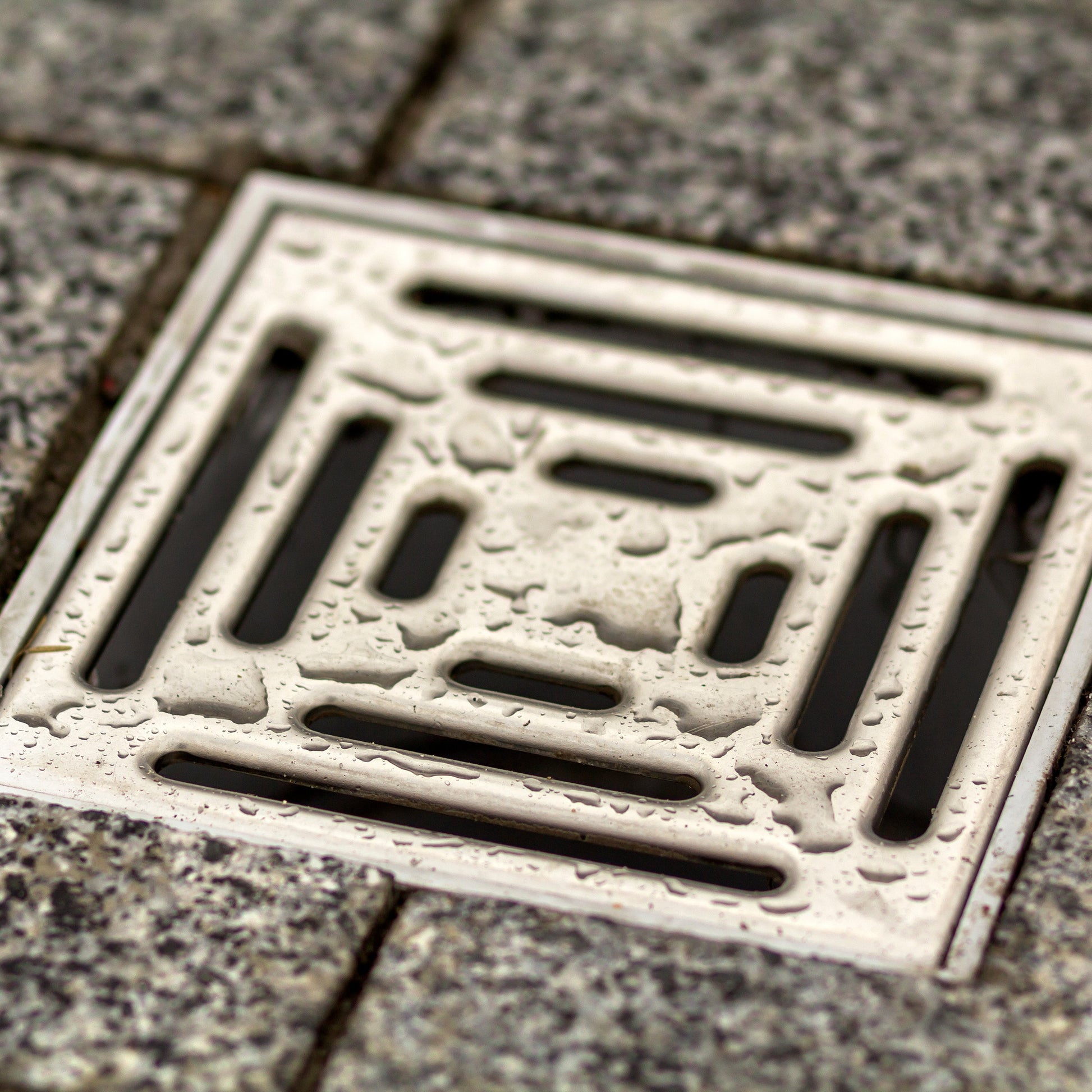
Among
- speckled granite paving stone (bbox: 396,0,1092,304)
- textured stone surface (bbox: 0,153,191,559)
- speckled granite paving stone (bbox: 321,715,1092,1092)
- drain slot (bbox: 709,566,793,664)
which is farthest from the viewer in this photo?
speckled granite paving stone (bbox: 396,0,1092,304)

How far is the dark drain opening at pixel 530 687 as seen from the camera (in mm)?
971

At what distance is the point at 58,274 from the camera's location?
4.04ft

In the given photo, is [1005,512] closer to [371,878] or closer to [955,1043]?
[955,1043]

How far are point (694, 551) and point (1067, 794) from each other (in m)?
0.34

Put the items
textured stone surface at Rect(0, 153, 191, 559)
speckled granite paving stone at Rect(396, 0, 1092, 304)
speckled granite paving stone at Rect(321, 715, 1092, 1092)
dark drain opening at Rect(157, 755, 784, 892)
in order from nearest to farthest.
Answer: speckled granite paving stone at Rect(321, 715, 1092, 1092) < dark drain opening at Rect(157, 755, 784, 892) < textured stone surface at Rect(0, 153, 191, 559) < speckled granite paving stone at Rect(396, 0, 1092, 304)

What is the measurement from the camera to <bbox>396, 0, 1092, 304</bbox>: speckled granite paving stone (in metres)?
1.27

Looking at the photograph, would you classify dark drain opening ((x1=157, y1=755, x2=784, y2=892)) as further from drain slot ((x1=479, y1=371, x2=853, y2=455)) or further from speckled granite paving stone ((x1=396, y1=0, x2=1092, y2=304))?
speckled granite paving stone ((x1=396, y1=0, x2=1092, y2=304))

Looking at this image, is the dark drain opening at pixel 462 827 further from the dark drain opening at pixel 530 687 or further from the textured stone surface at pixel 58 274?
the textured stone surface at pixel 58 274

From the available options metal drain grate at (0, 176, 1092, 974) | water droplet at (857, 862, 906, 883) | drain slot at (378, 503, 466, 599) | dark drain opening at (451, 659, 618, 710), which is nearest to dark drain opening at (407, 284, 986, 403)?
metal drain grate at (0, 176, 1092, 974)

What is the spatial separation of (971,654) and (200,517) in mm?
657

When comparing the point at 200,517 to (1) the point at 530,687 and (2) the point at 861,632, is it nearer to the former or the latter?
(1) the point at 530,687

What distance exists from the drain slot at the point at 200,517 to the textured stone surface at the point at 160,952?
15 centimetres

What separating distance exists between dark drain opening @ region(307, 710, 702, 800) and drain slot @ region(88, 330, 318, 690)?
0.57ft

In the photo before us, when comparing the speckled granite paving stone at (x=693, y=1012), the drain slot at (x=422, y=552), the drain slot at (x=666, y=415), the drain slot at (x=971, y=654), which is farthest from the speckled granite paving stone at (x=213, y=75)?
the speckled granite paving stone at (x=693, y=1012)
